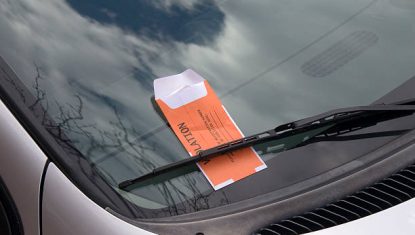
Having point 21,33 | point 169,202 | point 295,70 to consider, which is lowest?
point 169,202

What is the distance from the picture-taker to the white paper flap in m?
2.05

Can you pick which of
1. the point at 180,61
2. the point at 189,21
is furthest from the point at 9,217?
the point at 189,21

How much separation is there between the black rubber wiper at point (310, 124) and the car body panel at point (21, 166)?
9.9 inches

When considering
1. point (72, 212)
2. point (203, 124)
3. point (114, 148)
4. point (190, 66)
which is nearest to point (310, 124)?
point (203, 124)

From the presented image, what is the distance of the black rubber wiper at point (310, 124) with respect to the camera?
1.91 metres

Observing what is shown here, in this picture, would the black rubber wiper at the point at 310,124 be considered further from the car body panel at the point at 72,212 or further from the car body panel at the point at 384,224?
the car body panel at the point at 384,224

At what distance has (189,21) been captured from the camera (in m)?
2.30

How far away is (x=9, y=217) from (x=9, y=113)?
0.28m

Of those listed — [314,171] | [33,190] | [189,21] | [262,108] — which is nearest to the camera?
[33,190]

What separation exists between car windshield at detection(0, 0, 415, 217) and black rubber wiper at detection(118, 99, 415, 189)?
27 mm

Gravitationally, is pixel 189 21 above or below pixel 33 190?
above

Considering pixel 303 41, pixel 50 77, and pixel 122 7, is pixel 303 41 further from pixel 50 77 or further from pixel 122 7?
pixel 50 77

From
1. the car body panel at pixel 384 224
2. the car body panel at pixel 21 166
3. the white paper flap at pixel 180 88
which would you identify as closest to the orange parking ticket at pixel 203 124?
the white paper flap at pixel 180 88

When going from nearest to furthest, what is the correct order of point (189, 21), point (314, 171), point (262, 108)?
point (314, 171) → point (262, 108) → point (189, 21)
